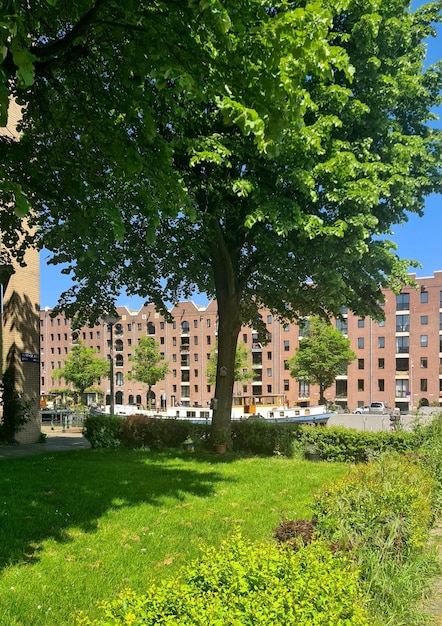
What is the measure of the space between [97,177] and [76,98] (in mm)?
1468

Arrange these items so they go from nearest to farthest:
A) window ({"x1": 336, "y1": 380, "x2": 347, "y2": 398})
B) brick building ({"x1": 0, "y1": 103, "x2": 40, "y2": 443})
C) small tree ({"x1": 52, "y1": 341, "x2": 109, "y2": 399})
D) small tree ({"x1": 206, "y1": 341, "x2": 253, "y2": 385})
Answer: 1. brick building ({"x1": 0, "y1": 103, "x2": 40, "y2": 443})
2. small tree ({"x1": 52, "y1": 341, "x2": 109, "y2": 399})
3. small tree ({"x1": 206, "y1": 341, "x2": 253, "y2": 385})
4. window ({"x1": 336, "y1": 380, "x2": 347, "y2": 398})

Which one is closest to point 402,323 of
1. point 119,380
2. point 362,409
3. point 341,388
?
point 341,388

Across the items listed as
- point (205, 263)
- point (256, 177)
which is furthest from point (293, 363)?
point (256, 177)

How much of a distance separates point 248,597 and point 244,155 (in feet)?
36.0

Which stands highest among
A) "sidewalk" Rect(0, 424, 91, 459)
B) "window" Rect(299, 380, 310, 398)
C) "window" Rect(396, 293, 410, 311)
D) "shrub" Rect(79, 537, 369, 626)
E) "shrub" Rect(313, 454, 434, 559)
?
"window" Rect(396, 293, 410, 311)

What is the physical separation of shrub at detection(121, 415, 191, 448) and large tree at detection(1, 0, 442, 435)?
5.38 ft

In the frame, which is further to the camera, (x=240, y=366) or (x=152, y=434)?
(x=240, y=366)

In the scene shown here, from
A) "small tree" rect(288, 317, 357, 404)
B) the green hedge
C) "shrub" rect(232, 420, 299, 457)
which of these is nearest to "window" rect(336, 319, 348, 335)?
"small tree" rect(288, 317, 357, 404)

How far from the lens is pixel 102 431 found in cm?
1533

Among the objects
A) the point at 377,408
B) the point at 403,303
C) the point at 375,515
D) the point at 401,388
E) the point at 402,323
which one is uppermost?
the point at 403,303

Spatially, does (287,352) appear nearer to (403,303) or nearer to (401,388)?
(401,388)

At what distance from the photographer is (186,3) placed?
5125 millimetres

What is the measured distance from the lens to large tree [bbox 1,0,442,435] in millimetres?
5484

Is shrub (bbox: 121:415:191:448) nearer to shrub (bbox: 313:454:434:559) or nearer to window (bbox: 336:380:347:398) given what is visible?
shrub (bbox: 313:454:434:559)
